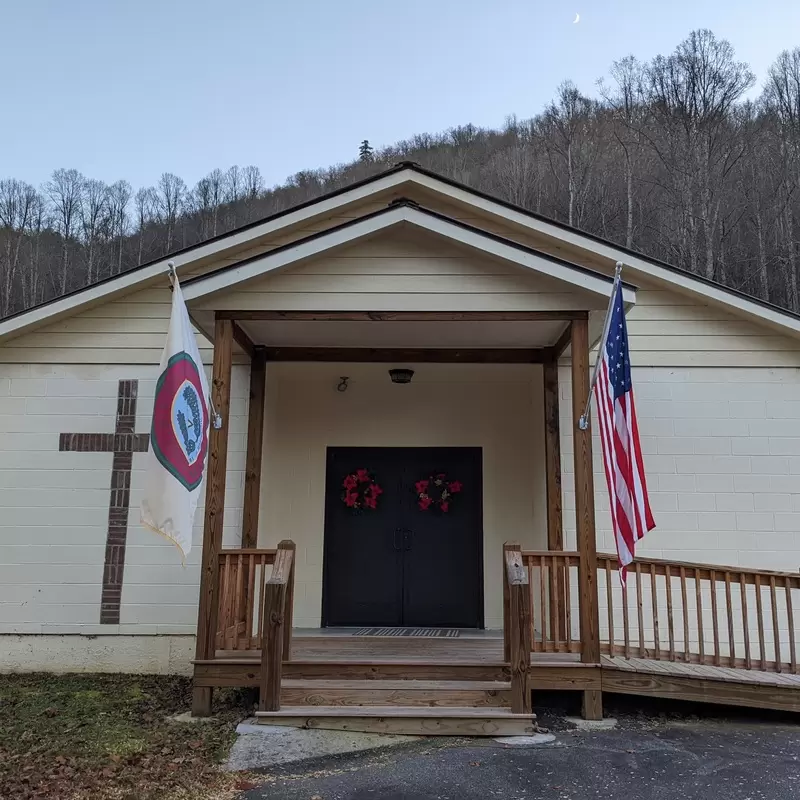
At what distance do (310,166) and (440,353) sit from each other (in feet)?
130

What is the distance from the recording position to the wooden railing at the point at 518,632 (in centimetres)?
502

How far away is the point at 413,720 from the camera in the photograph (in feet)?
16.3

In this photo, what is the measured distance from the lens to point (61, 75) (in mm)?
13367

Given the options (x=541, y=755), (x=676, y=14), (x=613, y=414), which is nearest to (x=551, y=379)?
(x=613, y=414)

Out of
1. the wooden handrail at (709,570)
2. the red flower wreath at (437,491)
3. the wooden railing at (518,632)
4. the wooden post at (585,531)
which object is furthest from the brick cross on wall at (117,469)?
the wooden handrail at (709,570)

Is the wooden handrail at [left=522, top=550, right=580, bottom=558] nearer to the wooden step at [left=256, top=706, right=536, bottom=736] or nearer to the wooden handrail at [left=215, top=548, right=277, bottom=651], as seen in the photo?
the wooden step at [left=256, top=706, right=536, bottom=736]

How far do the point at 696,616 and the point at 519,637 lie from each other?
7.22 ft

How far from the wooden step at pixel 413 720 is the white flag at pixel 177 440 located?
5.07 ft

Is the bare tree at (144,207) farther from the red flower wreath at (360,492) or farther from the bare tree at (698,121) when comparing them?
the red flower wreath at (360,492)

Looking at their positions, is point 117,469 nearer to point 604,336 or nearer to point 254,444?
point 254,444

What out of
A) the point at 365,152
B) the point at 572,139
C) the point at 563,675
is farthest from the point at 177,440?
the point at 365,152

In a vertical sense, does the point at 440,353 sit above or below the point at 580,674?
above

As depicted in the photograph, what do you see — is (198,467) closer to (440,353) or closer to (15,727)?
(15,727)

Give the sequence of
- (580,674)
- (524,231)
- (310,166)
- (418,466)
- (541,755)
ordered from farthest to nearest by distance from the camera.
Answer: (310,166) → (418,466) → (524,231) → (580,674) → (541,755)
